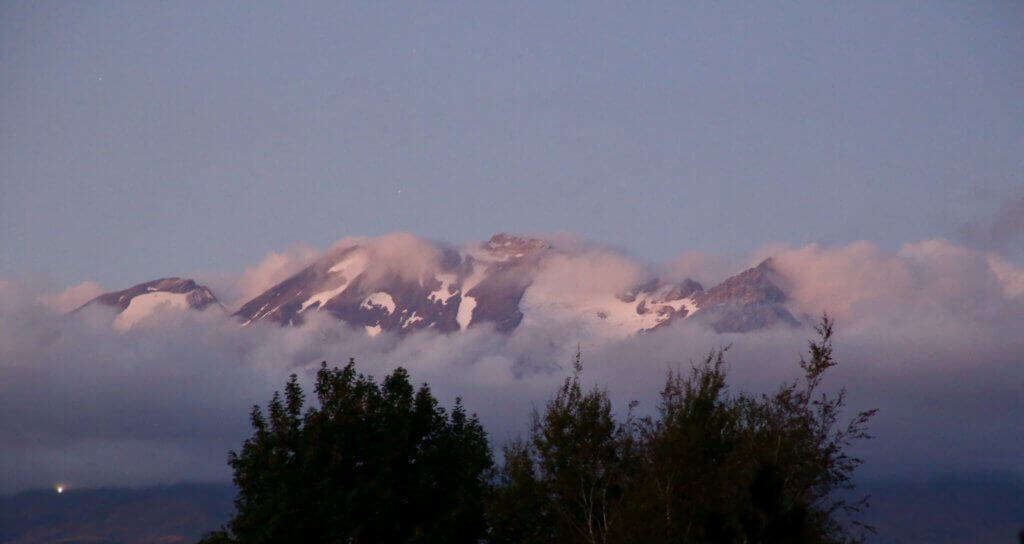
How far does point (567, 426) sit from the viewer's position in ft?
244

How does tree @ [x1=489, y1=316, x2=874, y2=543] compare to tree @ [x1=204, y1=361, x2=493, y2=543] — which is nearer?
tree @ [x1=489, y1=316, x2=874, y2=543]

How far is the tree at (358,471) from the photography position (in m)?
81.8

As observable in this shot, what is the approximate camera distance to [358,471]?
84938 millimetres

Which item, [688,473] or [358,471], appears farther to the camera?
[358,471]

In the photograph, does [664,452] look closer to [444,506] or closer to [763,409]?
[763,409]

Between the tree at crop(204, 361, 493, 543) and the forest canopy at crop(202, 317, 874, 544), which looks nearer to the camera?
the forest canopy at crop(202, 317, 874, 544)

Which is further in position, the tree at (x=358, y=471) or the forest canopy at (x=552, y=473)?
the tree at (x=358, y=471)

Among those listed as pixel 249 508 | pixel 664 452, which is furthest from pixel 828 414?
pixel 249 508

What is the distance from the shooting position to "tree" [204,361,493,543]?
268 ft

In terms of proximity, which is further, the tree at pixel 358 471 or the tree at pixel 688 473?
the tree at pixel 358 471

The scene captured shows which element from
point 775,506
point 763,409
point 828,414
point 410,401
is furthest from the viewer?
point 410,401

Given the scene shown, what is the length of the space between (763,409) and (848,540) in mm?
6924

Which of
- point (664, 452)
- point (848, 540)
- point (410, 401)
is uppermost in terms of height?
point (410, 401)

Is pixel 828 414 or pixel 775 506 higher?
pixel 828 414
